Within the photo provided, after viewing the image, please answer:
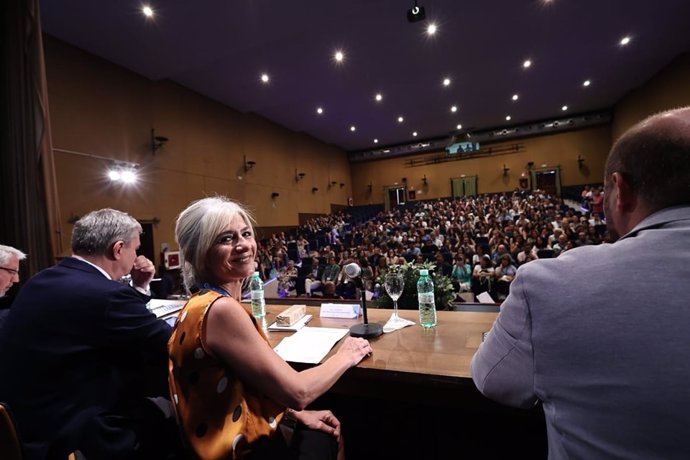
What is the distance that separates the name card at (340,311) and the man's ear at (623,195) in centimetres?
132

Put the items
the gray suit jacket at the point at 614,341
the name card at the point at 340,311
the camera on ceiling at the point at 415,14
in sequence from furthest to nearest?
the camera on ceiling at the point at 415,14 → the name card at the point at 340,311 → the gray suit jacket at the point at 614,341

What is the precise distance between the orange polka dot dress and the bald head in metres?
1.12

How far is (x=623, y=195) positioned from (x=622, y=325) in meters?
0.32

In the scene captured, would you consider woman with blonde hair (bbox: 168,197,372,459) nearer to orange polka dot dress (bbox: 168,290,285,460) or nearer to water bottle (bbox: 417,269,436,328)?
orange polka dot dress (bbox: 168,290,285,460)

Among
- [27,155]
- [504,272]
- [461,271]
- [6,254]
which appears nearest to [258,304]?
[6,254]

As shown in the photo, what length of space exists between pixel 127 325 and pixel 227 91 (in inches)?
394

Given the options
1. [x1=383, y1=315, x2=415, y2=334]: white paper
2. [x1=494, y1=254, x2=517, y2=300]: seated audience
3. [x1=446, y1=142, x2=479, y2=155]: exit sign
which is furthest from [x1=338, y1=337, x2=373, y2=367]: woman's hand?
[x1=446, y1=142, x2=479, y2=155]: exit sign

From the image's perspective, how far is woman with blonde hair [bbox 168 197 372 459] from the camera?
92cm

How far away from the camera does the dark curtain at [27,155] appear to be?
283 centimetres

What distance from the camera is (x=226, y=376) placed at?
96cm

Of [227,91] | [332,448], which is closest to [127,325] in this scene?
[332,448]

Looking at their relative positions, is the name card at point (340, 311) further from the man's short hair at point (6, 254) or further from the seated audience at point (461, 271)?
the seated audience at point (461, 271)

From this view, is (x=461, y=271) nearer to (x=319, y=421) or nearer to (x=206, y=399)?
(x=319, y=421)

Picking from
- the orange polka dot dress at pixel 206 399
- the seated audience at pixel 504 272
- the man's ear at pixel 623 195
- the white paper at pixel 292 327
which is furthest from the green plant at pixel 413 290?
the seated audience at pixel 504 272
